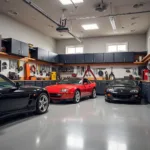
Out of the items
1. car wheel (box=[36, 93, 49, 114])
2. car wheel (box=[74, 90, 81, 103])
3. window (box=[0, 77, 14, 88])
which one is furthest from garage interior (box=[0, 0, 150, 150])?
window (box=[0, 77, 14, 88])

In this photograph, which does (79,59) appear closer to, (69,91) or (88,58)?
(88,58)

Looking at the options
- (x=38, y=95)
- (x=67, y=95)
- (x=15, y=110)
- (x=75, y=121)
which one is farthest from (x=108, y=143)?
(x=67, y=95)

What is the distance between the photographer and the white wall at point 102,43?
9977mm

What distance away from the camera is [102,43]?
419 inches

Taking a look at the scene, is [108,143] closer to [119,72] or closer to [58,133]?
[58,133]

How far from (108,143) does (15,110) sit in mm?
2103

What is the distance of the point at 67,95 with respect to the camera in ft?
20.0

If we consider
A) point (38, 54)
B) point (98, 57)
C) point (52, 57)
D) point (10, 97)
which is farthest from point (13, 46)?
point (98, 57)

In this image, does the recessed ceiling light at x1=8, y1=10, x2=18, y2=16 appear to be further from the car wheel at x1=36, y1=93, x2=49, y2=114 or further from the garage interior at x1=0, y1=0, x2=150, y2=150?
the car wheel at x1=36, y1=93, x2=49, y2=114

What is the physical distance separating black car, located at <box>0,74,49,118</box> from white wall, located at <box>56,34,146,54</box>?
6.94 metres

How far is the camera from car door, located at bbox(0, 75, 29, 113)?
3.27 metres

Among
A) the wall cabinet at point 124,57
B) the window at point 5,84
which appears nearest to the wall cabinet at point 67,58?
the wall cabinet at point 124,57

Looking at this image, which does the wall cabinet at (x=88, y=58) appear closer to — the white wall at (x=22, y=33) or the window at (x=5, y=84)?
the white wall at (x=22, y=33)

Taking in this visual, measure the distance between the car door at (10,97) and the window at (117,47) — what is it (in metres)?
7.77
